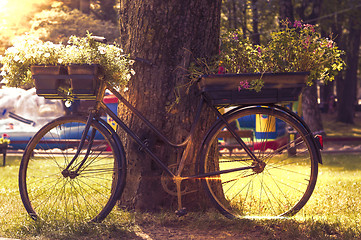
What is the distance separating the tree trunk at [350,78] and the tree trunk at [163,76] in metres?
24.9

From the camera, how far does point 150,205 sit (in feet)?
17.4

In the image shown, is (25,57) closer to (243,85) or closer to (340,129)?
(243,85)

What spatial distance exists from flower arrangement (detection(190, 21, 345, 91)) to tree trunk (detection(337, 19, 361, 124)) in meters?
24.9

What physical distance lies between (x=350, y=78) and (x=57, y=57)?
27461 millimetres

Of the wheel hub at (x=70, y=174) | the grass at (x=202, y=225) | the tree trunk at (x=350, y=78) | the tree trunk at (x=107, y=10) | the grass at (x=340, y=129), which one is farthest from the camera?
the tree trunk at (x=107, y=10)

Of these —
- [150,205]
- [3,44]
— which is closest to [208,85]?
[150,205]

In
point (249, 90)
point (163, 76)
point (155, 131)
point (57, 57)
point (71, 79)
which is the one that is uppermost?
point (57, 57)

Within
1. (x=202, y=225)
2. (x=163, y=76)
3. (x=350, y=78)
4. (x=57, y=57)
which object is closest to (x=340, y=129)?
(x=350, y=78)

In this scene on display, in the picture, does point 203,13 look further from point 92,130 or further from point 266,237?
point 266,237

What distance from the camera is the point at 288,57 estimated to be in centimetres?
486

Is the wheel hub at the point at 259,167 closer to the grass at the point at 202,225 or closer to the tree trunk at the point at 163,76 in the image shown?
the grass at the point at 202,225

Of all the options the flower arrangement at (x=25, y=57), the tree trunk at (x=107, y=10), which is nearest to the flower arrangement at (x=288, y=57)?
the flower arrangement at (x=25, y=57)

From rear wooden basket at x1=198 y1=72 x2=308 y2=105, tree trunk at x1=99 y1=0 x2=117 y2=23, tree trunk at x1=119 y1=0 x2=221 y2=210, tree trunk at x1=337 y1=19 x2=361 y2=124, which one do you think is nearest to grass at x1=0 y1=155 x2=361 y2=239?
tree trunk at x1=119 y1=0 x2=221 y2=210

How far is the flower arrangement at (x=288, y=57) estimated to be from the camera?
4809 millimetres
